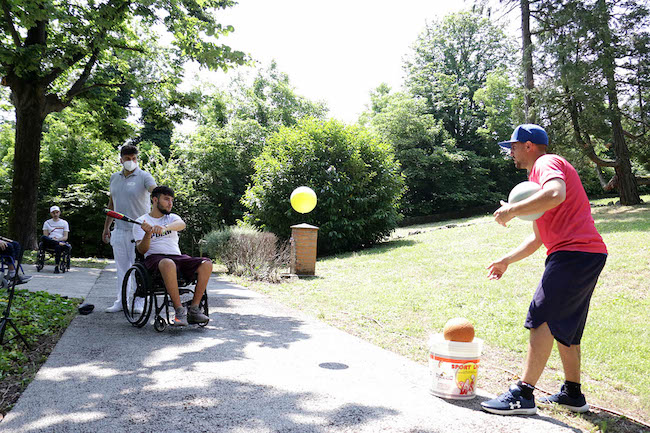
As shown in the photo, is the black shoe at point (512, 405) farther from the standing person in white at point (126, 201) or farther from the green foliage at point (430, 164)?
the green foliage at point (430, 164)

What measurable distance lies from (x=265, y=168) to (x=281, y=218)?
190 centimetres

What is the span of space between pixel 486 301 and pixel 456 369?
396cm

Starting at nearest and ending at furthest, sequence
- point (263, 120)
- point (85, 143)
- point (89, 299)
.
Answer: point (89, 299) → point (85, 143) → point (263, 120)

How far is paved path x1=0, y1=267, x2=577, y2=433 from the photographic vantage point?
9.09ft

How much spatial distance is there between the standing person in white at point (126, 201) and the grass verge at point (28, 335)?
722 mm

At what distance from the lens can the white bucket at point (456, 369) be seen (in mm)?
3318

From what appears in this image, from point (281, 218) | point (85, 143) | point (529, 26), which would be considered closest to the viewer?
point (281, 218)

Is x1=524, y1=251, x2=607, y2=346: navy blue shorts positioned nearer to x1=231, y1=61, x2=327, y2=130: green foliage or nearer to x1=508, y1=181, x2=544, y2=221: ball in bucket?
x1=508, y1=181, x2=544, y2=221: ball in bucket

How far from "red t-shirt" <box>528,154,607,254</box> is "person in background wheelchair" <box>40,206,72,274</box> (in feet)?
35.4

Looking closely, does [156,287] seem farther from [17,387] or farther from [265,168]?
[265,168]

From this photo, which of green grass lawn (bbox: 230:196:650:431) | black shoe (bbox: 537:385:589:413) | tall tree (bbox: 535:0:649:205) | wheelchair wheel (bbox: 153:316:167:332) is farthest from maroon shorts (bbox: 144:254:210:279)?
tall tree (bbox: 535:0:649:205)

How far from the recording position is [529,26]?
62.0ft

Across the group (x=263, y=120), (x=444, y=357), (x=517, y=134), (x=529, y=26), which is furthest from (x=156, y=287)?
(x=263, y=120)

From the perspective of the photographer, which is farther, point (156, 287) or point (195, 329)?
point (195, 329)
